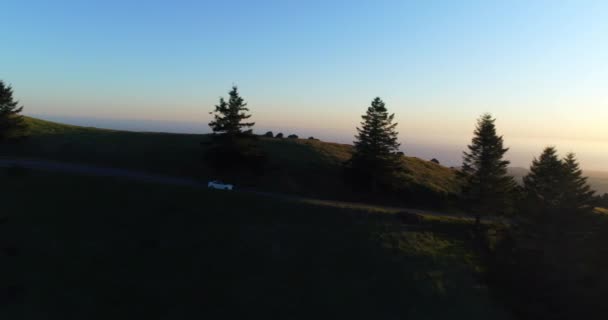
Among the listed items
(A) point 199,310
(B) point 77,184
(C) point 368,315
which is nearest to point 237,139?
(B) point 77,184

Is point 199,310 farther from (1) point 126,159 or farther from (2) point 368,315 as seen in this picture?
(1) point 126,159

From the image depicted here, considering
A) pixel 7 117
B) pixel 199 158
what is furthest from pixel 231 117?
pixel 7 117

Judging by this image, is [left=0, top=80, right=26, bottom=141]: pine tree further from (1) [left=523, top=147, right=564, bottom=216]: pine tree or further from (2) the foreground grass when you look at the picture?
(1) [left=523, top=147, right=564, bottom=216]: pine tree

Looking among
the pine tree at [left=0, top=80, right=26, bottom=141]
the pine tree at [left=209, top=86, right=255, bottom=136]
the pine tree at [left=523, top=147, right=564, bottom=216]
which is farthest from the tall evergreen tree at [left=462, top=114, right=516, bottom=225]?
the pine tree at [left=0, top=80, right=26, bottom=141]

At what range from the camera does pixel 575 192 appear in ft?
89.1

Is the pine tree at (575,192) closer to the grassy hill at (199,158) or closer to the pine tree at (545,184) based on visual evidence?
the pine tree at (545,184)

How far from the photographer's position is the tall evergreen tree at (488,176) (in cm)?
3136

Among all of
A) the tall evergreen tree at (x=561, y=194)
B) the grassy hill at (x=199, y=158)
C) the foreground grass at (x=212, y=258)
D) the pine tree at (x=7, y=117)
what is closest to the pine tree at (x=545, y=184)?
the tall evergreen tree at (x=561, y=194)

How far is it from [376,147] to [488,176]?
1157cm

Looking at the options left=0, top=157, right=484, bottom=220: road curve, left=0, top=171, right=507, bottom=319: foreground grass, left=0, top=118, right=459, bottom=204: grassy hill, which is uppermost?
left=0, top=118, right=459, bottom=204: grassy hill

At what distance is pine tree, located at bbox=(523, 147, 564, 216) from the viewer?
27109 millimetres

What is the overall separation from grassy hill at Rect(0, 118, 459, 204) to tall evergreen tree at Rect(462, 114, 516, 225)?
5303mm

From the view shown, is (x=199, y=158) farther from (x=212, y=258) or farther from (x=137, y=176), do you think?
(x=212, y=258)

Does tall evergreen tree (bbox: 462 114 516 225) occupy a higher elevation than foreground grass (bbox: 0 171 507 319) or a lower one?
higher
